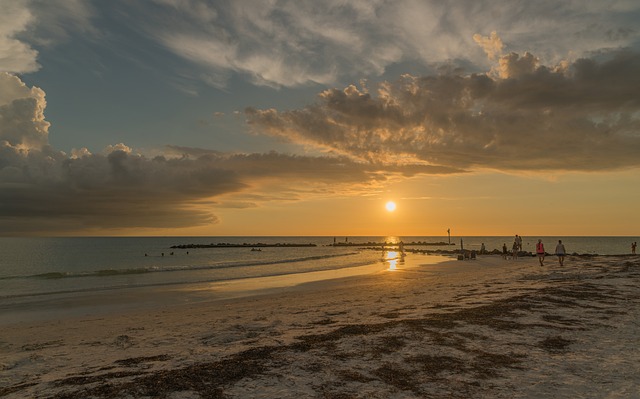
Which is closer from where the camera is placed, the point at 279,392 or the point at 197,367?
the point at 279,392

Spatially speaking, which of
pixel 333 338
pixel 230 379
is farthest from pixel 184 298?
pixel 230 379

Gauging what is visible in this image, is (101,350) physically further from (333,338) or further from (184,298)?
(184,298)

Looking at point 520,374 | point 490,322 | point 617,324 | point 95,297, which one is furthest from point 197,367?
point 95,297

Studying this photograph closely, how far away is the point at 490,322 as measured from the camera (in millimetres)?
11586

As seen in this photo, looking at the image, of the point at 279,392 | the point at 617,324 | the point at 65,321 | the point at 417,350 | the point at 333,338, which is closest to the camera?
the point at 279,392

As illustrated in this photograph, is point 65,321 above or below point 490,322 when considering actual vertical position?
below

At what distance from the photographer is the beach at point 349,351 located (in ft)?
22.7

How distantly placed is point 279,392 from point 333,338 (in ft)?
12.2

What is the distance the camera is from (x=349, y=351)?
9.08m

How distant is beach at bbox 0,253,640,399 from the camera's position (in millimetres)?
6922

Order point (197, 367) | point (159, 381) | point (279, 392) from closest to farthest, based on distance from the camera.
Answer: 1. point (279, 392)
2. point (159, 381)
3. point (197, 367)

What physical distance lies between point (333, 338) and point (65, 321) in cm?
1241

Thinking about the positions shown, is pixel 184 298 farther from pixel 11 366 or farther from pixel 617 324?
pixel 617 324

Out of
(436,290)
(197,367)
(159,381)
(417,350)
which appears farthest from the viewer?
(436,290)
